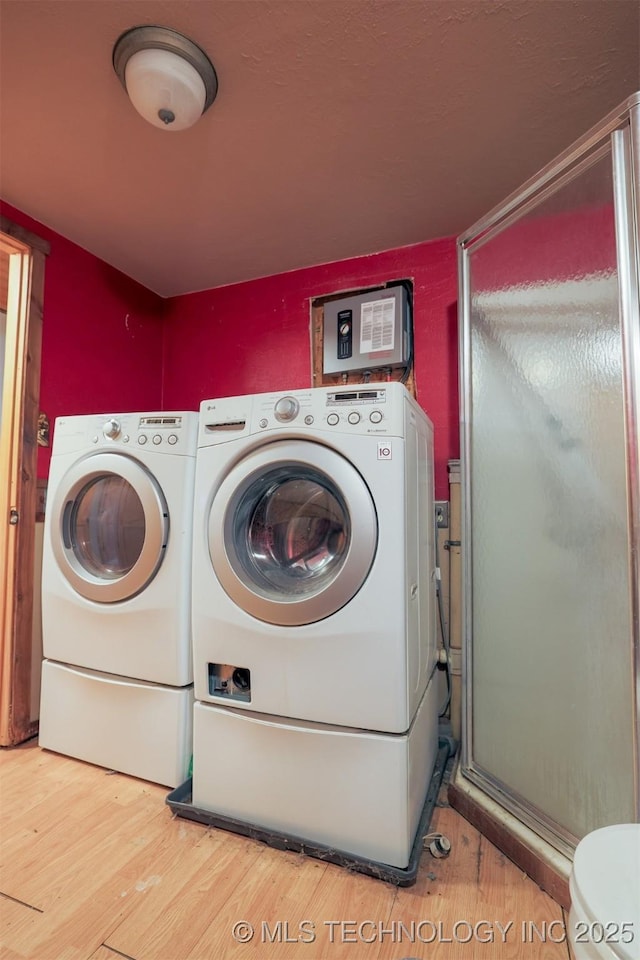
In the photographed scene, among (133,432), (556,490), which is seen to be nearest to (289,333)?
(133,432)

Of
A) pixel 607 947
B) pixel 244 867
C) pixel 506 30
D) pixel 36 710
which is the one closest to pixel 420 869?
pixel 244 867

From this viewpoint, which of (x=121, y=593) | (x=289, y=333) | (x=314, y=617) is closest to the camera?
(x=314, y=617)

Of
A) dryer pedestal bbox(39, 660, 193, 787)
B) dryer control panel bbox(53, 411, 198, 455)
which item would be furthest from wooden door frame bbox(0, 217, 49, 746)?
dryer control panel bbox(53, 411, 198, 455)

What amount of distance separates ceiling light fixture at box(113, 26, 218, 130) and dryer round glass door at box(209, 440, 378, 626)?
38.8 inches

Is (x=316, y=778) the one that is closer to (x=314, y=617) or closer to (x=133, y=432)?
(x=314, y=617)

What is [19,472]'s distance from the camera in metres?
1.86

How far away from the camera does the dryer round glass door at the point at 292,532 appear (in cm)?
119

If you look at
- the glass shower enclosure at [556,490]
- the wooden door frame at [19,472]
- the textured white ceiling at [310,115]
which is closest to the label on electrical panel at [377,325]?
the textured white ceiling at [310,115]

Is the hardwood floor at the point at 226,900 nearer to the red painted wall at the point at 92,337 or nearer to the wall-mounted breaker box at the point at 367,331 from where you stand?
the red painted wall at the point at 92,337

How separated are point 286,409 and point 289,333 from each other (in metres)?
1.22

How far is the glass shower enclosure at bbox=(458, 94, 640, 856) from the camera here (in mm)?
1058

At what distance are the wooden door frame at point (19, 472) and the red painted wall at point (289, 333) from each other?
800 millimetres

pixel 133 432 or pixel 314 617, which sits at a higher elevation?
pixel 133 432

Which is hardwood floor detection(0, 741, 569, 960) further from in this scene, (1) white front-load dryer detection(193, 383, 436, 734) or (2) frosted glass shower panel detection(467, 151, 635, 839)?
(1) white front-load dryer detection(193, 383, 436, 734)
